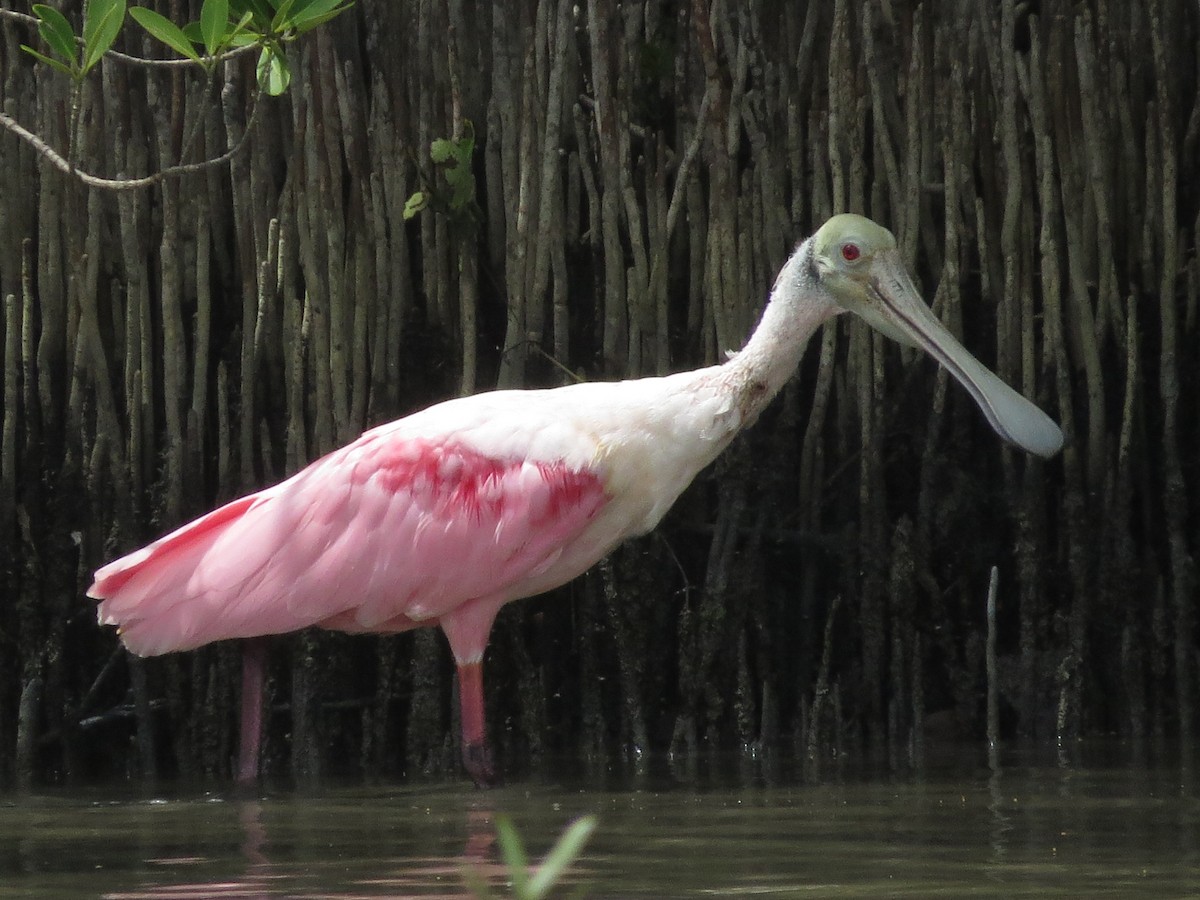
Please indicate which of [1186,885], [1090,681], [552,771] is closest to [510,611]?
[552,771]

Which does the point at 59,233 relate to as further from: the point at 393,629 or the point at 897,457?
the point at 897,457

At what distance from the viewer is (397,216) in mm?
6824

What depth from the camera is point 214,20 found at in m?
4.75

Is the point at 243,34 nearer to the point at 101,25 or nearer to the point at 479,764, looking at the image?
the point at 101,25

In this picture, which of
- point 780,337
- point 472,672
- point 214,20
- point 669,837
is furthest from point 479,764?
point 214,20

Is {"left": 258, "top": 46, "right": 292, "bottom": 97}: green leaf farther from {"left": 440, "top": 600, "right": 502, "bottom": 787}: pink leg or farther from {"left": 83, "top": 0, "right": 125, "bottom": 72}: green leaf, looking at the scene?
{"left": 440, "top": 600, "right": 502, "bottom": 787}: pink leg

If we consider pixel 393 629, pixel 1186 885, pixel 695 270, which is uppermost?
pixel 695 270

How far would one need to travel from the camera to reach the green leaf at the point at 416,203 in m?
6.77

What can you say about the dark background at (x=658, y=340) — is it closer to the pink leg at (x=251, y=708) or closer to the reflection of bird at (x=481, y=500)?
the pink leg at (x=251, y=708)

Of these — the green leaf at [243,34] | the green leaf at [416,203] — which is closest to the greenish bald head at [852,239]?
the green leaf at [416,203]

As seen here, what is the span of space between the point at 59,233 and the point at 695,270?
84.7 inches

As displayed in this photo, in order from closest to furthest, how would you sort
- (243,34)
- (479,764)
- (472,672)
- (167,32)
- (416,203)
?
(167,32) < (243,34) < (479,764) < (472,672) < (416,203)

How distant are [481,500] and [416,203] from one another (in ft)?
4.07

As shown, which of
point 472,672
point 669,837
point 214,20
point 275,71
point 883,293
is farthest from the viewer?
point 883,293
